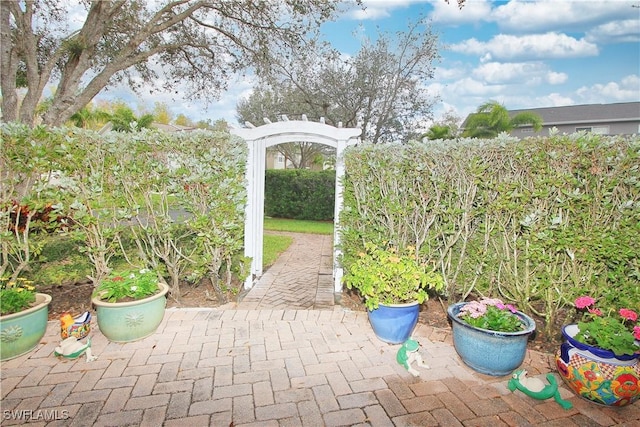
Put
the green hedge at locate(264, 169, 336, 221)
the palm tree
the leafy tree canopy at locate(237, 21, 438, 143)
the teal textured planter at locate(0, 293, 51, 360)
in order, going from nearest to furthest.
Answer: the teal textured planter at locate(0, 293, 51, 360) → the green hedge at locate(264, 169, 336, 221) → the palm tree → the leafy tree canopy at locate(237, 21, 438, 143)

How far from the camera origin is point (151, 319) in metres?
3.13

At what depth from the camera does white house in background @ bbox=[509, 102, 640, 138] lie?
20.3 m

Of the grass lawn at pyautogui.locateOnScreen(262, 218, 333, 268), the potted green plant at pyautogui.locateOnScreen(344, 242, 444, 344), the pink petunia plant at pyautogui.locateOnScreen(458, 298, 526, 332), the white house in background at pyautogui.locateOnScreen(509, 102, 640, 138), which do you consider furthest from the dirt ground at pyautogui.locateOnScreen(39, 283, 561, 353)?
the white house in background at pyautogui.locateOnScreen(509, 102, 640, 138)

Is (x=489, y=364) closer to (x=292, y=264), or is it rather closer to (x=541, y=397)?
(x=541, y=397)

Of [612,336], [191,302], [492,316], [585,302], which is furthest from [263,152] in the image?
[612,336]

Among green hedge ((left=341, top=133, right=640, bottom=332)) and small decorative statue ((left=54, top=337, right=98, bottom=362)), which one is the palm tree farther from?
small decorative statue ((left=54, top=337, right=98, bottom=362))

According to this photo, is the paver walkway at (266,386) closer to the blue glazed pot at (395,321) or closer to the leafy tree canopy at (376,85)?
the blue glazed pot at (395,321)

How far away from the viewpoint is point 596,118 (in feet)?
68.7

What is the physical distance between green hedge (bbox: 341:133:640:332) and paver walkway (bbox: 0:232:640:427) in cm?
79

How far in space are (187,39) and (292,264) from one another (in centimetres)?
792

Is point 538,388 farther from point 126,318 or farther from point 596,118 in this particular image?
point 596,118

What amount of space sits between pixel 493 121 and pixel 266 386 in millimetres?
12604

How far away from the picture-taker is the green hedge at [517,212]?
2.77m

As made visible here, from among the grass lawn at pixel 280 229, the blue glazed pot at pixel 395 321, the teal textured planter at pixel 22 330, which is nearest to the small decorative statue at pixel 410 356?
the blue glazed pot at pixel 395 321
